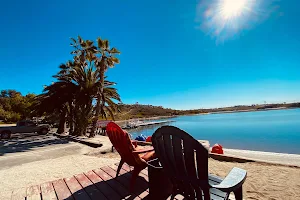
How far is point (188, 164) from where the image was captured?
4.81ft

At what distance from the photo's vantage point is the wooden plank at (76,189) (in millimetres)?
2555

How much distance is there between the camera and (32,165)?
544 centimetres

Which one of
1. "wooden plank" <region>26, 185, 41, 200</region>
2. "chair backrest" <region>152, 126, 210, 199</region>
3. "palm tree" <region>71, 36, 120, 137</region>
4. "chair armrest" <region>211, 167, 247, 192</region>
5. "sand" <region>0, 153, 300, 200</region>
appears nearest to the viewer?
"chair backrest" <region>152, 126, 210, 199</region>

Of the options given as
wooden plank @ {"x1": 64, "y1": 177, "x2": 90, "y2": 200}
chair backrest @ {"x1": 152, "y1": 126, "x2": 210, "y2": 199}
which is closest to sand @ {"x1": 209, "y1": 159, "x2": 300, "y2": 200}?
chair backrest @ {"x1": 152, "y1": 126, "x2": 210, "y2": 199}

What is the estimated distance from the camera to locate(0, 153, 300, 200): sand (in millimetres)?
2988

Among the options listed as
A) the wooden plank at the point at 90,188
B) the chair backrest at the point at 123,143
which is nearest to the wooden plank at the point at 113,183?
the wooden plank at the point at 90,188

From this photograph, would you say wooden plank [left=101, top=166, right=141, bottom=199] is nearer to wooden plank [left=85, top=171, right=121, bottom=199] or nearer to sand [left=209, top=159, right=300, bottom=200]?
wooden plank [left=85, top=171, right=121, bottom=199]

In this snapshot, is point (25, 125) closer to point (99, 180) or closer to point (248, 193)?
point (99, 180)

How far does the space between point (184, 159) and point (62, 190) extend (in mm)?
2385

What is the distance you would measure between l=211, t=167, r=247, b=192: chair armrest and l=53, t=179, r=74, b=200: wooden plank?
215 cm

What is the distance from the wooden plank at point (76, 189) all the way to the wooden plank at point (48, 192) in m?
0.25

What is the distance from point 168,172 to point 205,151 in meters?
0.60

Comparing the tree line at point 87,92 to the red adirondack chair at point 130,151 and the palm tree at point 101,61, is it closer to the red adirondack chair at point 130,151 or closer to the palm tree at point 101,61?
the palm tree at point 101,61

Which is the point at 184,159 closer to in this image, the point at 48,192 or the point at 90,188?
the point at 90,188
